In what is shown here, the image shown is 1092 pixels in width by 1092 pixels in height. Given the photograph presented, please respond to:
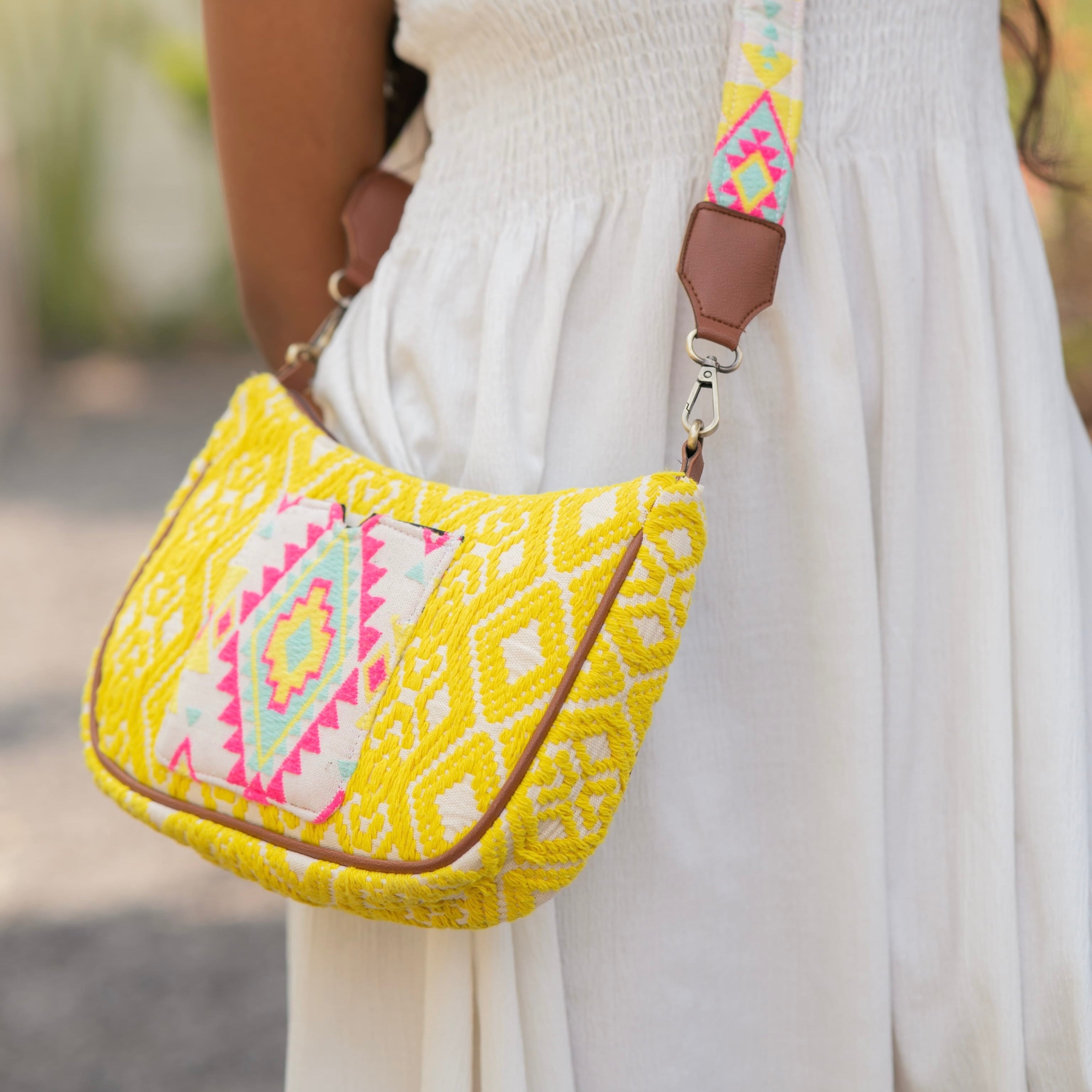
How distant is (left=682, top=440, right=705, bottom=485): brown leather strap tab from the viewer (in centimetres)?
74

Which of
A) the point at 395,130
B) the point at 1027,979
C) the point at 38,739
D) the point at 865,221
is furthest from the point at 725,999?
the point at 38,739

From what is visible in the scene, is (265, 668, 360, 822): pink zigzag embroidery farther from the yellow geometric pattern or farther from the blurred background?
the blurred background

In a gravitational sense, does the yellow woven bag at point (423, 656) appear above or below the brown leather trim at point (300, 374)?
below

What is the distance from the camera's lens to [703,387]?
76 cm

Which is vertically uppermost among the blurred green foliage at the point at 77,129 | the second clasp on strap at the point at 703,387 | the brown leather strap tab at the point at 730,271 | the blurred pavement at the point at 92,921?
the blurred green foliage at the point at 77,129

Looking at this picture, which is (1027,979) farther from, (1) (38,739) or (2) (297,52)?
(1) (38,739)

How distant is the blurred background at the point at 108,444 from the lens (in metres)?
1.95

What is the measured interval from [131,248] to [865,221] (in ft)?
19.8

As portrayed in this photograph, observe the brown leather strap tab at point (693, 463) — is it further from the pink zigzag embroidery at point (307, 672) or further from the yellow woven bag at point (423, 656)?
the pink zigzag embroidery at point (307, 672)

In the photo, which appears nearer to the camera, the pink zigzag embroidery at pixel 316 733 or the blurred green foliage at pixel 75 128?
the pink zigzag embroidery at pixel 316 733

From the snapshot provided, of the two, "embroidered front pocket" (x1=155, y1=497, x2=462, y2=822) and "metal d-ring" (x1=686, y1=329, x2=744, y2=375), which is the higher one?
"metal d-ring" (x1=686, y1=329, x2=744, y2=375)

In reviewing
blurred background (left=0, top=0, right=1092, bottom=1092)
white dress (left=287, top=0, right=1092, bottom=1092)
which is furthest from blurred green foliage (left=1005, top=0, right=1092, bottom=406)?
Answer: white dress (left=287, top=0, right=1092, bottom=1092)

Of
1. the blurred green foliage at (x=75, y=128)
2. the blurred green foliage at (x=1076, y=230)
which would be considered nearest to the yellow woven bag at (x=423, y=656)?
the blurred green foliage at (x=1076, y=230)

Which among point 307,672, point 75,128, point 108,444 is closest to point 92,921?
point 307,672
